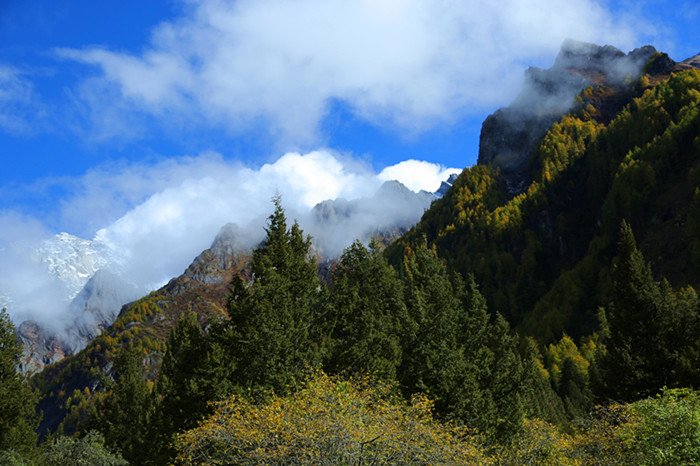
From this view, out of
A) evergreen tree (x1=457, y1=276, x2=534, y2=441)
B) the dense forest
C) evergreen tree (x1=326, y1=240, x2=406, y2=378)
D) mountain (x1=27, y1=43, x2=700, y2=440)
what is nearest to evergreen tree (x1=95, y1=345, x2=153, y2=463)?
the dense forest

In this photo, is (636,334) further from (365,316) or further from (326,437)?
(326,437)

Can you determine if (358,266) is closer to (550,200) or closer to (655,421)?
(655,421)

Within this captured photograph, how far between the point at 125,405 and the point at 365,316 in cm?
3972

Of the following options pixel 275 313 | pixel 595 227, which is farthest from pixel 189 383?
pixel 595 227

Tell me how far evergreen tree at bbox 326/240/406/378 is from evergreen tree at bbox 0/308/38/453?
908 inches

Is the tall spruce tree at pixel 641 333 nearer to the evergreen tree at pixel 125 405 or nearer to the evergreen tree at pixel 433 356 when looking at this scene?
the evergreen tree at pixel 433 356

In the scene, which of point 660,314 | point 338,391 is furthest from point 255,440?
point 660,314

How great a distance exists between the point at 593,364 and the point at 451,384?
6858 cm

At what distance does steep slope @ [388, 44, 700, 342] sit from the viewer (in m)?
129

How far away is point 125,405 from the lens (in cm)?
5559

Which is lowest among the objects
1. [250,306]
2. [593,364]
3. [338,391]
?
[593,364]

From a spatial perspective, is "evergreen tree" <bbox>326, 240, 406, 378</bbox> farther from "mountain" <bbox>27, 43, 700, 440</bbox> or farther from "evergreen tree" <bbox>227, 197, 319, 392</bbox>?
"mountain" <bbox>27, 43, 700, 440</bbox>

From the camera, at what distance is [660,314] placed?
38.7 meters

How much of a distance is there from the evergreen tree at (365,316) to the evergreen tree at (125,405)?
2874 cm
